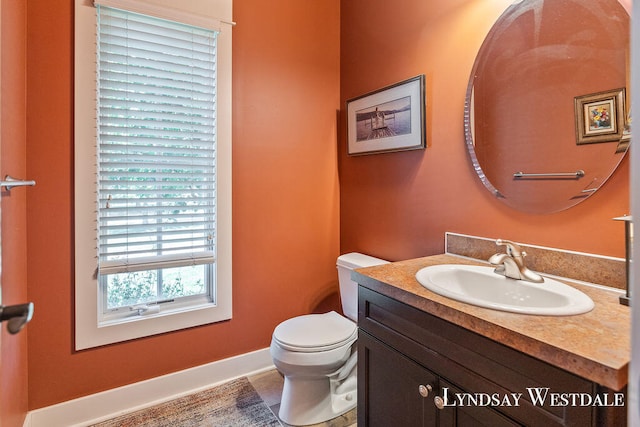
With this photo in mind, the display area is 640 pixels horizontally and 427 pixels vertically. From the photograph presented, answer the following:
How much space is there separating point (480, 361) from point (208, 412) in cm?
151

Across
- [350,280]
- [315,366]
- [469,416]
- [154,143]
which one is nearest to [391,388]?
[469,416]

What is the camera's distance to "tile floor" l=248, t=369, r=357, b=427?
5.33 feet

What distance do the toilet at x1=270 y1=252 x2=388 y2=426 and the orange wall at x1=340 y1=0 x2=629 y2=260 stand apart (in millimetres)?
421

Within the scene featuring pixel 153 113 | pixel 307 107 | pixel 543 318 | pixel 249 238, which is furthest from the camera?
pixel 307 107

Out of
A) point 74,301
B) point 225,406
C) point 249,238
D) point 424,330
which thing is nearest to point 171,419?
point 225,406

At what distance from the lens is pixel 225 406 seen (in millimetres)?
1741

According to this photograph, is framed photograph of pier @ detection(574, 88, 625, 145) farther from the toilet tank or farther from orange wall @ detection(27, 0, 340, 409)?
orange wall @ detection(27, 0, 340, 409)

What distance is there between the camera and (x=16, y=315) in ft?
1.95

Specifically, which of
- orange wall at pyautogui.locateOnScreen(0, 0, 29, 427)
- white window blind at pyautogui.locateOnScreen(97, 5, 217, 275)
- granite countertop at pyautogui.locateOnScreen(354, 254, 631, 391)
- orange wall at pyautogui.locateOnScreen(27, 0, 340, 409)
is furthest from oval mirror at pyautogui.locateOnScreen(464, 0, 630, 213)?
orange wall at pyautogui.locateOnScreen(0, 0, 29, 427)

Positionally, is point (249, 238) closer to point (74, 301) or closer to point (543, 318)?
point (74, 301)

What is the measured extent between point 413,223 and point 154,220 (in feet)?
4.77

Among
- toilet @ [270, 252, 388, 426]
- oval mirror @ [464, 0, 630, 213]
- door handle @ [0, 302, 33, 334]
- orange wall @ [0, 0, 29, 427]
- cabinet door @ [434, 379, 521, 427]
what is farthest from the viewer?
toilet @ [270, 252, 388, 426]

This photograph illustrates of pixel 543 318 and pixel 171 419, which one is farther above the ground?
pixel 543 318

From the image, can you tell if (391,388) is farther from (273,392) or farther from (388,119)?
(388,119)
